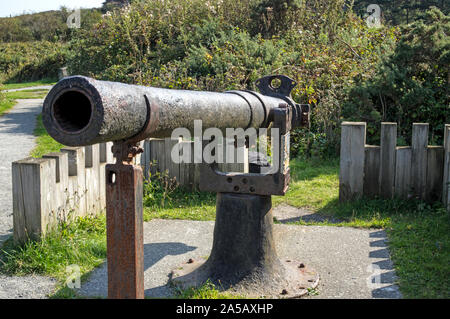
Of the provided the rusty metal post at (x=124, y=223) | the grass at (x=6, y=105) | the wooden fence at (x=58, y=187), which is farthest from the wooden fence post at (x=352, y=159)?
the grass at (x=6, y=105)

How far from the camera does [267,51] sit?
1038 centimetres

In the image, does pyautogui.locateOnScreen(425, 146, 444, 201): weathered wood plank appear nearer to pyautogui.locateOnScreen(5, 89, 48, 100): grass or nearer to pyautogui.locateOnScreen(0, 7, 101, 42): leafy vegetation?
pyautogui.locateOnScreen(5, 89, 48, 100): grass

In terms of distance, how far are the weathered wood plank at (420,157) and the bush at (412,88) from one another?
62.0 inches

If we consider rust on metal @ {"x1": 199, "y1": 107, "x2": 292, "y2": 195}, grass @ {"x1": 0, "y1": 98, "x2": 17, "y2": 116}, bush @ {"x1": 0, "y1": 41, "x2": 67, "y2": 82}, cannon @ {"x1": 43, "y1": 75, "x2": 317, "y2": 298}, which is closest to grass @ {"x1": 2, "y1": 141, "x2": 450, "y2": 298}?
cannon @ {"x1": 43, "y1": 75, "x2": 317, "y2": 298}

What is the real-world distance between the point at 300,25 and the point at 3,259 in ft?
33.0

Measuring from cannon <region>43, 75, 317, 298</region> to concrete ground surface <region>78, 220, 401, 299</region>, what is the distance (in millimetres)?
202

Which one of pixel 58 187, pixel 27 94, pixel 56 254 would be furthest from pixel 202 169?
pixel 27 94

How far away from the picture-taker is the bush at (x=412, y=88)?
24.6ft

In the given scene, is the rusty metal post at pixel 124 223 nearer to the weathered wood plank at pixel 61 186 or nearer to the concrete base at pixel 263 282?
the concrete base at pixel 263 282

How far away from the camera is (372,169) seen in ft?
19.6

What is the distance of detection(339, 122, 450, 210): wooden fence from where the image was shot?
19.2 feet

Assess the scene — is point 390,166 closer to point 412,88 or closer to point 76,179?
point 412,88

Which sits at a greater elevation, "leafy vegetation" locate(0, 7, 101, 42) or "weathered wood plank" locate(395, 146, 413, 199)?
"leafy vegetation" locate(0, 7, 101, 42)

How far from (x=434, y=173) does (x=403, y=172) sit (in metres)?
0.33
